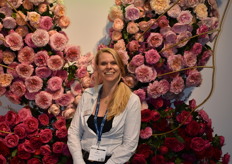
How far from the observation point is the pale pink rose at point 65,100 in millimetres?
2674

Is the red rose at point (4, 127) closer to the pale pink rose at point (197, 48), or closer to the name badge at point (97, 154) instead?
the name badge at point (97, 154)

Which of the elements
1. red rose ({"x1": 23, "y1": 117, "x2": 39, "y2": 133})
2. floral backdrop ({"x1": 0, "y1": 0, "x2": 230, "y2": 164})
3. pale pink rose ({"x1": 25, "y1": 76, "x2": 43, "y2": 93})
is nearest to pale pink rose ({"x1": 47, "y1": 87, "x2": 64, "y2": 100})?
floral backdrop ({"x1": 0, "y1": 0, "x2": 230, "y2": 164})

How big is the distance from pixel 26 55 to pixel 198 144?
1.56m

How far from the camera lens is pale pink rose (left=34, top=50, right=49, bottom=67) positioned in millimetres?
2594

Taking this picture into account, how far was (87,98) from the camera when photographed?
2270 mm

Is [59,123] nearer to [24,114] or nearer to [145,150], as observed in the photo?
[24,114]

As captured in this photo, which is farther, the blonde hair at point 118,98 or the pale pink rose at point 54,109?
the pale pink rose at point 54,109

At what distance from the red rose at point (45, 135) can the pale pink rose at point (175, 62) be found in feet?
3.69

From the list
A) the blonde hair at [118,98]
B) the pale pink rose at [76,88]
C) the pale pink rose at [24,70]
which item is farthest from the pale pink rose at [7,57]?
the blonde hair at [118,98]

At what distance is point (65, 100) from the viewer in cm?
269

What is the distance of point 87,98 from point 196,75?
105 cm

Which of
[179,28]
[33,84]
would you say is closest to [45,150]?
[33,84]

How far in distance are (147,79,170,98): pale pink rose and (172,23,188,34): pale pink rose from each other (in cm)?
43

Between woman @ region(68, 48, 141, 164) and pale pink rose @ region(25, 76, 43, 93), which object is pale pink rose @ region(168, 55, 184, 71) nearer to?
woman @ region(68, 48, 141, 164)
